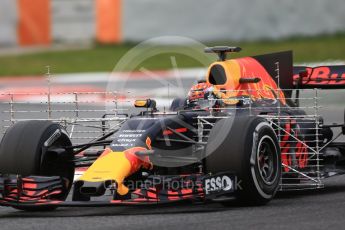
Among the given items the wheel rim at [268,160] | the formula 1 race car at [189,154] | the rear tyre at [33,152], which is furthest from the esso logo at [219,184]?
the rear tyre at [33,152]

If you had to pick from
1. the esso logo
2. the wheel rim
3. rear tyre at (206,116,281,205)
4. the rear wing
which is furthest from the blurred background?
the esso logo

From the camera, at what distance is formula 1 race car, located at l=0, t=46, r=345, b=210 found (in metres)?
8.59

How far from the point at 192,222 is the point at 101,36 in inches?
1089

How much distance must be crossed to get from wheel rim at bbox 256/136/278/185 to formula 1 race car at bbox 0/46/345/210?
0.03ft

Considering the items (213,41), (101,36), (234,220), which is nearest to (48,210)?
(234,220)

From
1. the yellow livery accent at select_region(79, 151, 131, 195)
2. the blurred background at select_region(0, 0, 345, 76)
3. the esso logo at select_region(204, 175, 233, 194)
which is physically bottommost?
the esso logo at select_region(204, 175, 233, 194)

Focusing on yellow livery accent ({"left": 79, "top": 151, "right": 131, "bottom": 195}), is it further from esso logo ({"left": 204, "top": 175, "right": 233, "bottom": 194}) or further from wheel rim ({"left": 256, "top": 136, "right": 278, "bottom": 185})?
wheel rim ({"left": 256, "top": 136, "right": 278, "bottom": 185})

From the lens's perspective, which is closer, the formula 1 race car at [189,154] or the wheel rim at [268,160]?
the formula 1 race car at [189,154]

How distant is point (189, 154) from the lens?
9414mm

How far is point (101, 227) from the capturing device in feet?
25.5

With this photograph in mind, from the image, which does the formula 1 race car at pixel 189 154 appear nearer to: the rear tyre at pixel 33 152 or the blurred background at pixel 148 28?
the rear tyre at pixel 33 152

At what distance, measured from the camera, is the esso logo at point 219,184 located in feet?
28.1

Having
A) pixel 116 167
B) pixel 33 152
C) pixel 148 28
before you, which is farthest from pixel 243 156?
pixel 148 28

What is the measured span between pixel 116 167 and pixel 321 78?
3995 mm
